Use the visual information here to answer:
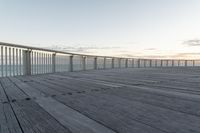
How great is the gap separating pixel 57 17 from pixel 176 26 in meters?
8.78

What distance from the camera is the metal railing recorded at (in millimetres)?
5195

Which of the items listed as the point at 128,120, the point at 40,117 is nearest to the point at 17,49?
the point at 40,117

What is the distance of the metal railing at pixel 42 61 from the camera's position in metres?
5.20

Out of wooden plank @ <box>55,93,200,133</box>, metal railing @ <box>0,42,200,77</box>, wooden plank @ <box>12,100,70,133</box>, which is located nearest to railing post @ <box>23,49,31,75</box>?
metal railing @ <box>0,42,200,77</box>

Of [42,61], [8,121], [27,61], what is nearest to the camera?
[8,121]

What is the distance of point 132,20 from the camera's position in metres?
13.2

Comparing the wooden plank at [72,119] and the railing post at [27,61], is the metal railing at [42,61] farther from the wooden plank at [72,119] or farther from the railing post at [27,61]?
the wooden plank at [72,119]

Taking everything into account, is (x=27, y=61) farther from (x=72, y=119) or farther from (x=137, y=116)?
(x=137, y=116)

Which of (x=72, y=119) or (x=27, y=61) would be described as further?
(x=27, y=61)

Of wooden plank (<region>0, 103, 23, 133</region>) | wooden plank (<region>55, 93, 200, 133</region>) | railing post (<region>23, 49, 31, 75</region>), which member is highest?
railing post (<region>23, 49, 31, 75</region>)

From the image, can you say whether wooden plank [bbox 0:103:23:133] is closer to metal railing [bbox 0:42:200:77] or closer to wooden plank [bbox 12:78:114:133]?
wooden plank [bbox 12:78:114:133]

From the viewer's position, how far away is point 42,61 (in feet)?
20.9

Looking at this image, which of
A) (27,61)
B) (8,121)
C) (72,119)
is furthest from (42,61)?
(72,119)

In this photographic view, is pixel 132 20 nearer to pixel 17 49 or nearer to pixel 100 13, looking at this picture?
pixel 100 13
